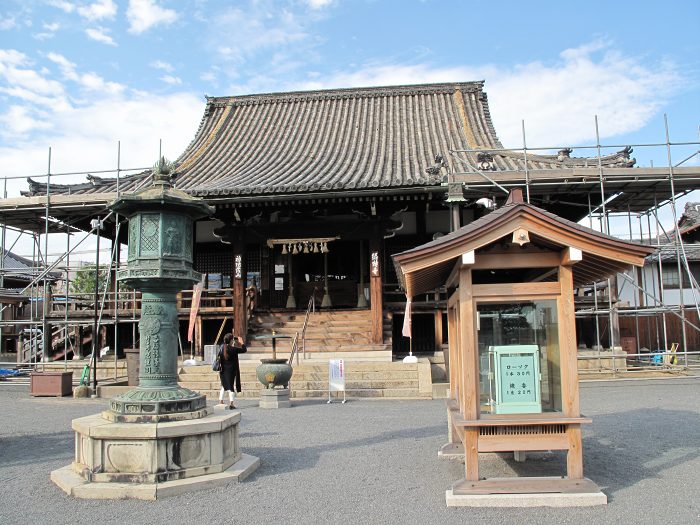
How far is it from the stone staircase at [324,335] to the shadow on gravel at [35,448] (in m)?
6.62

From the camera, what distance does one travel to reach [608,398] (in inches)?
440

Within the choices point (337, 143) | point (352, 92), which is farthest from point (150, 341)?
point (352, 92)

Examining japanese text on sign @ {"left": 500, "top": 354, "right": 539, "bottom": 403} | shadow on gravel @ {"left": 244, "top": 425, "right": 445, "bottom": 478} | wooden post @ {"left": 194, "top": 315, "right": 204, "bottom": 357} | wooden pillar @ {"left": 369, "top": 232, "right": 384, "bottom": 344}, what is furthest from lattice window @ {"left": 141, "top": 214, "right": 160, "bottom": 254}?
A: wooden post @ {"left": 194, "top": 315, "right": 204, "bottom": 357}

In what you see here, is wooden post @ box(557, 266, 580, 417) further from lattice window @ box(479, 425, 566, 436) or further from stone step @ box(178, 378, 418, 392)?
stone step @ box(178, 378, 418, 392)

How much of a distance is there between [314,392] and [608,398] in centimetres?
582

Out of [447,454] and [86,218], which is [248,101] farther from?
[447,454]

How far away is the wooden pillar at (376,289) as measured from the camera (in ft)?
50.2

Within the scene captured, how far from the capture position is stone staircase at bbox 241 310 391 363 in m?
15.0

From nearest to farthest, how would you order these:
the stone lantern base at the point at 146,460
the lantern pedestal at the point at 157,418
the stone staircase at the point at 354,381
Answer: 1. the stone lantern base at the point at 146,460
2. the lantern pedestal at the point at 157,418
3. the stone staircase at the point at 354,381

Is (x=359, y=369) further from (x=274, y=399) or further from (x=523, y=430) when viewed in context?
(x=523, y=430)

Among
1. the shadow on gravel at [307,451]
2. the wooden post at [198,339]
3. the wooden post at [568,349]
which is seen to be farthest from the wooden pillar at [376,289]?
the wooden post at [568,349]

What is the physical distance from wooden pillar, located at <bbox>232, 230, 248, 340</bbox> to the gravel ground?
229 inches

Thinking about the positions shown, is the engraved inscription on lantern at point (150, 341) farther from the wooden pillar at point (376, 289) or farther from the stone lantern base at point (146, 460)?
the wooden pillar at point (376, 289)

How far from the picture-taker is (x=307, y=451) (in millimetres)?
7113
